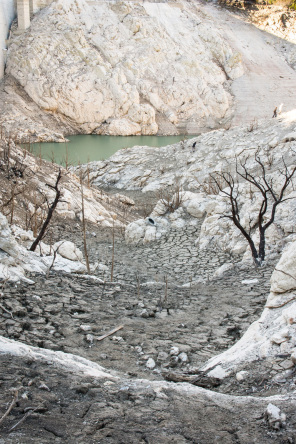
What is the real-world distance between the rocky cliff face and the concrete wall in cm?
67

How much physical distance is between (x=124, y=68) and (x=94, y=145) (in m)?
9.34

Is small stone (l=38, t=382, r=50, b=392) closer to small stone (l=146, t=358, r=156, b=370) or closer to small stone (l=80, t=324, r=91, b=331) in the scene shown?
small stone (l=146, t=358, r=156, b=370)

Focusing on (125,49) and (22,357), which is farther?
(125,49)

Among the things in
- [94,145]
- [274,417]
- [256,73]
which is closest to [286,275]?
[274,417]

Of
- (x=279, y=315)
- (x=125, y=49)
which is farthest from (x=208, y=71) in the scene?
(x=279, y=315)

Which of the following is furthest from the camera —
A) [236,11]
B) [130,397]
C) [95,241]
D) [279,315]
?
[236,11]

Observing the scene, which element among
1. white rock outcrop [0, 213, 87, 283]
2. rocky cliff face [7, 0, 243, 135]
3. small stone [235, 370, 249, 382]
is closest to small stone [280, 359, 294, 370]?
small stone [235, 370, 249, 382]

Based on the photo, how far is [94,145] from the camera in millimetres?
26641

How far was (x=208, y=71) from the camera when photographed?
114 ft

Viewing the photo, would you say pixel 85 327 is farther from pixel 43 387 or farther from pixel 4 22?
pixel 4 22

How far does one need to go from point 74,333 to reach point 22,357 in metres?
1.03

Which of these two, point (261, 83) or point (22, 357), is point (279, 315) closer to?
point (22, 357)

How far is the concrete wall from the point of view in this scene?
3078 cm

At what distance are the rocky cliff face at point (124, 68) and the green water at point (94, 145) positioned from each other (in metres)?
1.19
